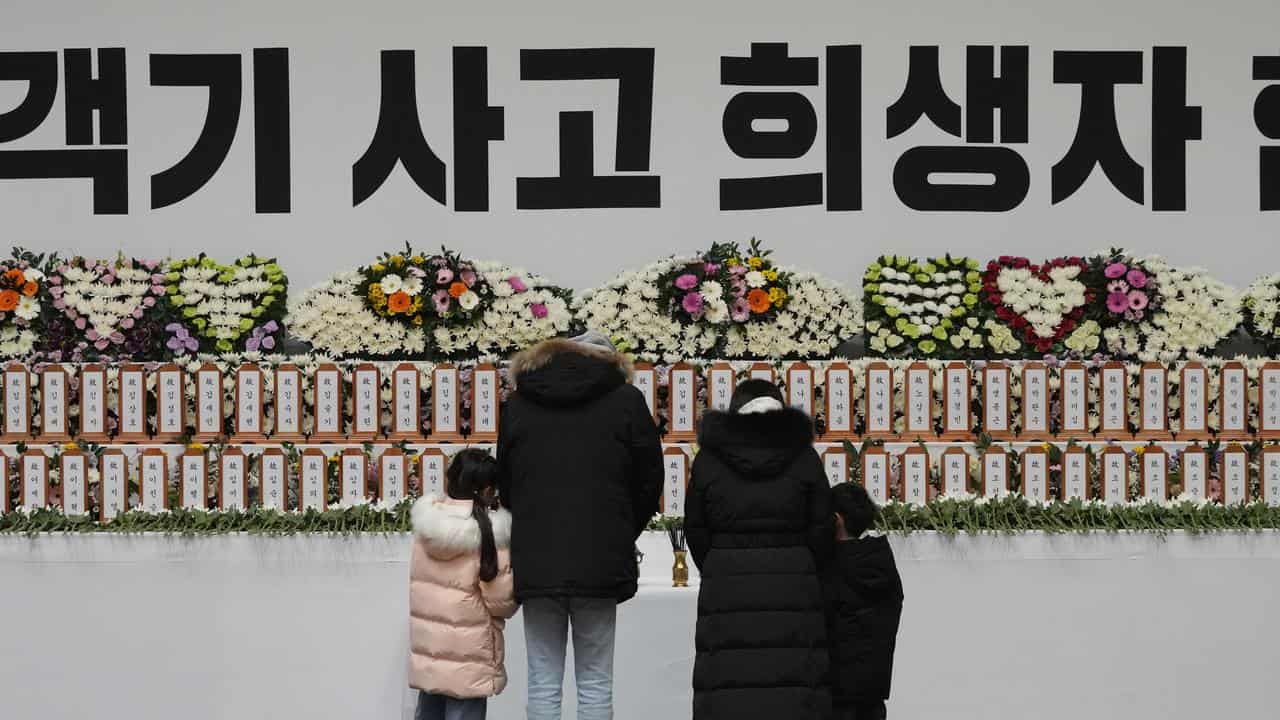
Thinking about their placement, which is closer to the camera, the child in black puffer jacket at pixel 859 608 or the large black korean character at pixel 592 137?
the child in black puffer jacket at pixel 859 608

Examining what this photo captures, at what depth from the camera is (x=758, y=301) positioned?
19.1 feet

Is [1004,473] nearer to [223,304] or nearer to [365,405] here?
[365,405]

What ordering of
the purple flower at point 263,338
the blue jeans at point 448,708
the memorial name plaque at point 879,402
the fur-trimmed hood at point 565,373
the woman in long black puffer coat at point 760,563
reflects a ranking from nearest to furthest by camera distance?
the woman in long black puffer coat at point 760,563 → the fur-trimmed hood at point 565,373 → the blue jeans at point 448,708 → the memorial name plaque at point 879,402 → the purple flower at point 263,338

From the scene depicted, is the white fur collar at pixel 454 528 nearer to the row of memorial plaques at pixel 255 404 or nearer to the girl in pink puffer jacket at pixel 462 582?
the girl in pink puffer jacket at pixel 462 582

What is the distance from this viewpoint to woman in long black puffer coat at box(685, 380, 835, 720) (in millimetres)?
3480

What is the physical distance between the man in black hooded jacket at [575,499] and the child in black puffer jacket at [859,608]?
0.54m

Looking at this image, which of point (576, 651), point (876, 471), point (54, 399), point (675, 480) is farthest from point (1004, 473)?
point (54, 399)

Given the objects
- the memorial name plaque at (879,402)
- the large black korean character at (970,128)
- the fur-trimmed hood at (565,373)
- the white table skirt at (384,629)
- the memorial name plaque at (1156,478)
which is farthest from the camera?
the large black korean character at (970,128)

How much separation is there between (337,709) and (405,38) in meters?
3.34

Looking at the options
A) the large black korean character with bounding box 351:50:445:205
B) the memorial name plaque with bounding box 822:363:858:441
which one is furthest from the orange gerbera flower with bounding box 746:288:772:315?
the large black korean character with bounding box 351:50:445:205

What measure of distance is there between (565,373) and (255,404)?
8.23 ft

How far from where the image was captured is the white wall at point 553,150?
264 inches

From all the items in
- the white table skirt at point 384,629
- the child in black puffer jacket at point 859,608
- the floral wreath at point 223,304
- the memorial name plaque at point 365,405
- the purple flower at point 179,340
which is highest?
the floral wreath at point 223,304

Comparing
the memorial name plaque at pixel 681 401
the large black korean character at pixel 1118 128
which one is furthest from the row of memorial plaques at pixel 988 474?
the large black korean character at pixel 1118 128
